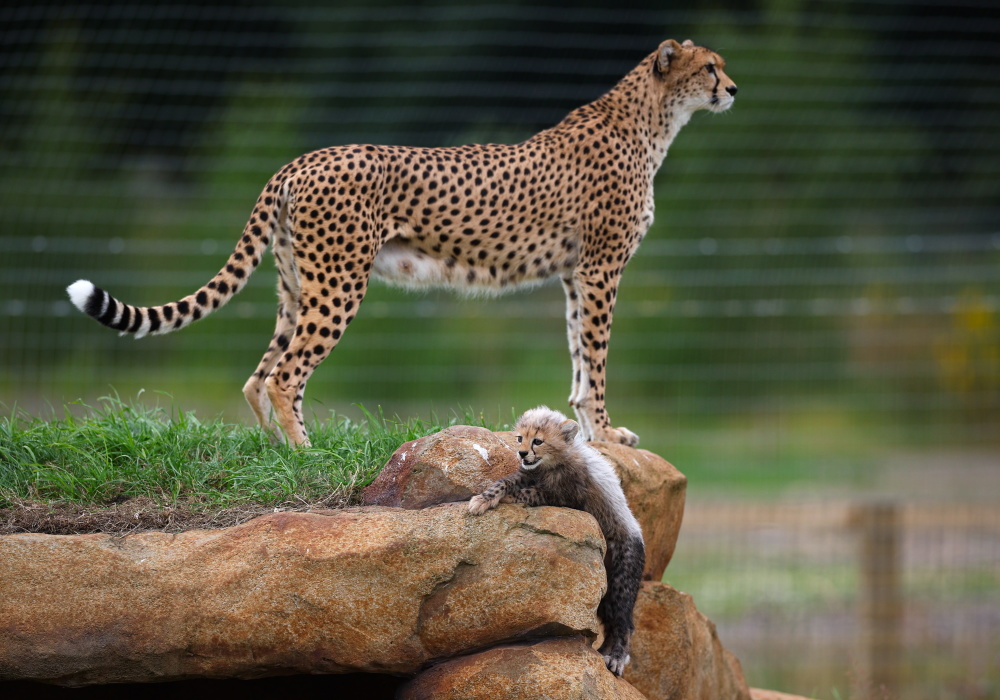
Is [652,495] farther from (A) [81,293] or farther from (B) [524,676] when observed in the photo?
(A) [81,293]

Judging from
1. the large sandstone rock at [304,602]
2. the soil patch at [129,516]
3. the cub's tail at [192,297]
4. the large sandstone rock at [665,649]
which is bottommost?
the large sandstone rock at [665,649]

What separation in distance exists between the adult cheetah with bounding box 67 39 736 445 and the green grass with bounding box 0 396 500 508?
204mm

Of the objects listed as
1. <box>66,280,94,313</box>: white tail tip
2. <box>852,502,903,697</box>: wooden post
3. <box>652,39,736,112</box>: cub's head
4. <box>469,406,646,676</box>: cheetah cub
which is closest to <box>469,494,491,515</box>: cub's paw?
<box>469,406,646,676</box>: cheetah cub

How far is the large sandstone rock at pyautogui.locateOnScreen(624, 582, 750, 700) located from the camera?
3600 millimetres

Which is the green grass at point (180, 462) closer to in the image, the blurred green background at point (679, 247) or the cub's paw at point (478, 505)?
the cub's paw at point (478, 505)

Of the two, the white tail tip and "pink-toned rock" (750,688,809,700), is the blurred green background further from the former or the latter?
the white tail tip

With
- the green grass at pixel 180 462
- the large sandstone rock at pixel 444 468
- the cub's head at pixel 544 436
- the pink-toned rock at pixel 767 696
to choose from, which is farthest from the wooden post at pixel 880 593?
the cub's head at pixel 544 436

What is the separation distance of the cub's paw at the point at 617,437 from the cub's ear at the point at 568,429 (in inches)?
38.2

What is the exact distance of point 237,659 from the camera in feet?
9.83

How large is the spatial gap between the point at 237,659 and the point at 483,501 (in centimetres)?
70

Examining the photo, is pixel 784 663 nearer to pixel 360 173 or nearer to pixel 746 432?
pixel 746 432

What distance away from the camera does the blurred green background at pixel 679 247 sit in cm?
677

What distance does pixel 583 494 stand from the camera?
3.15 meters

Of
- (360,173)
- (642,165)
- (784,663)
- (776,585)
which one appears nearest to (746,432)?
(776,585)
